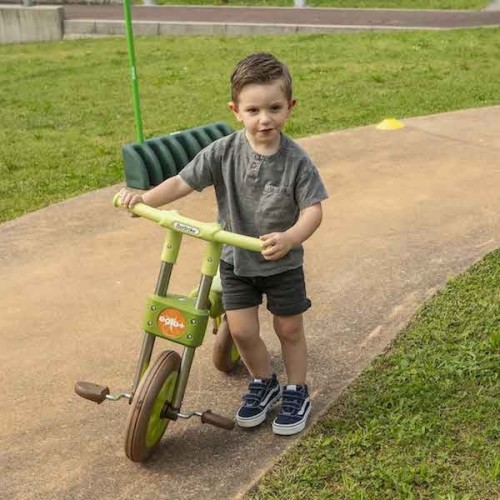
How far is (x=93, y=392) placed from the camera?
3299 millimetres

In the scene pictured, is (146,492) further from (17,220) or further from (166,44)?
(166,44)

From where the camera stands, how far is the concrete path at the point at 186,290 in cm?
319

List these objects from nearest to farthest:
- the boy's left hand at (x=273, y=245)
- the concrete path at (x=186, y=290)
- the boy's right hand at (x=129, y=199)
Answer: the boy's left hand at (x=273, y=245)
the boy's right hand at (x=129, y=199)
the concrete path at (x=186, y=290)

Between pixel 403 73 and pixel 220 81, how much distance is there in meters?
2.10

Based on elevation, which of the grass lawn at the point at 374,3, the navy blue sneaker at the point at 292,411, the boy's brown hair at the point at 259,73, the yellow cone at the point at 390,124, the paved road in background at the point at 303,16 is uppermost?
the boy's brown hair at the point at 259,73

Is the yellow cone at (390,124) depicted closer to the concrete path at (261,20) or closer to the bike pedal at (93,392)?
the bike pedal at (93,392)

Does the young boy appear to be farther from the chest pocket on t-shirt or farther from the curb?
the curb

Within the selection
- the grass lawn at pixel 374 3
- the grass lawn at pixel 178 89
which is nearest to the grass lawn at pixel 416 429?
the grass lawn at pixel 178 89

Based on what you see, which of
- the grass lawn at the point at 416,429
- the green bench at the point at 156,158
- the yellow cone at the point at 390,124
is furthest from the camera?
the yellow cone at the point at 390,124

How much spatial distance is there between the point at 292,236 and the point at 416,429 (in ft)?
2.78

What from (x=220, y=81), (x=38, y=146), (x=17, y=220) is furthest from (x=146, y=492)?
(x=220, y=81)

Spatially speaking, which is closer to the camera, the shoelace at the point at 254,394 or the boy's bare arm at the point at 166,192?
the boy's bare arm at the point at 166,192

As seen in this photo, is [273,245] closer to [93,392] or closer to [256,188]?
[256,188]

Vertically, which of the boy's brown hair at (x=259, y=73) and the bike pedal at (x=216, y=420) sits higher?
the boy's brown hair at (x=259, y=73)
